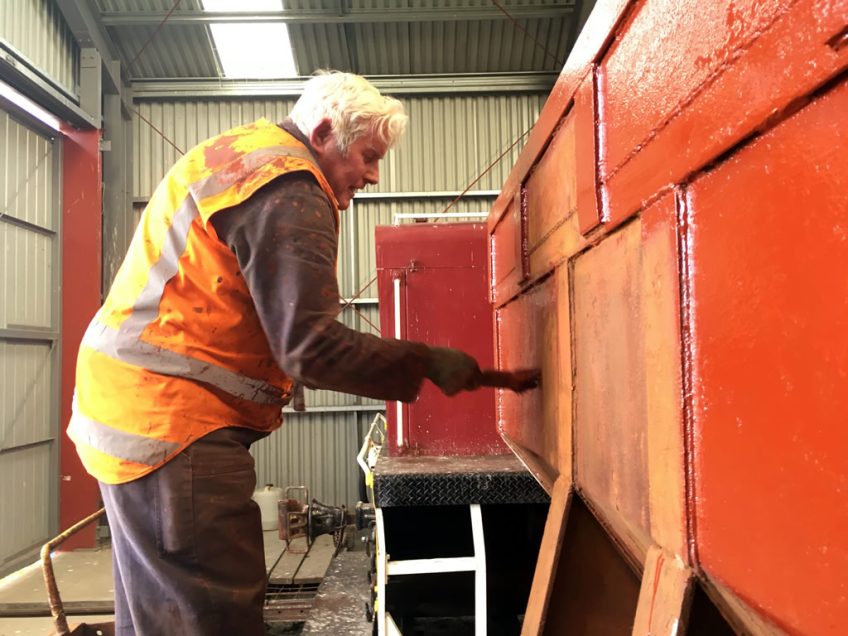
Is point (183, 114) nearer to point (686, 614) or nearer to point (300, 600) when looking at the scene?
point (300, 600)

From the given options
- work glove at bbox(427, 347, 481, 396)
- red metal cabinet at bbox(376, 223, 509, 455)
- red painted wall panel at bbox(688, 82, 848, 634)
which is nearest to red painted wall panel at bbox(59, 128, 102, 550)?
red metal cabinet at bbox(376, 223, 509, 455)

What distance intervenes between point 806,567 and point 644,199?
518 millimetres

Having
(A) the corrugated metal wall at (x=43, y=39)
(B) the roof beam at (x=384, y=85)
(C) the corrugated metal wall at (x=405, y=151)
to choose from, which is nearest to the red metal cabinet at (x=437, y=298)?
(C) the corrugated metal wall at (x=405, y=151)

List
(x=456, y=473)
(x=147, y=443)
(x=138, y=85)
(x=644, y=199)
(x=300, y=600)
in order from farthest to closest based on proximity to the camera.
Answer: (x=138, y=85) → (x=300, y=600) → (x=456, y=473) → (x=147, y=443) → (x=644, y=199)

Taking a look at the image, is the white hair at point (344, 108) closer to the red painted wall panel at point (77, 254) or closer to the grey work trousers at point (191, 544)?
the grey work trousers at point (191, 544)

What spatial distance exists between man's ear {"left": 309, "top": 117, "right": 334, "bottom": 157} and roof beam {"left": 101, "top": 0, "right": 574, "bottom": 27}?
215 inches

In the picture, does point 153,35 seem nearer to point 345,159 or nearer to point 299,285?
point 345,159

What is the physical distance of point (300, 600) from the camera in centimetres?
412

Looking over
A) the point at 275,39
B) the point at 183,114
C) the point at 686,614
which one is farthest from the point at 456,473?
the point at 183,114

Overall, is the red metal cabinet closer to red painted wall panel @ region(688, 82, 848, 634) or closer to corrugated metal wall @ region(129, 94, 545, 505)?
red painted wall panel @ region(688, 82, 848, 634)

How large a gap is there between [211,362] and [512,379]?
783mm

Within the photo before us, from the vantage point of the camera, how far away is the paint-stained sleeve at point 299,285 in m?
1.33

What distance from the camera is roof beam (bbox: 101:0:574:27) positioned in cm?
634

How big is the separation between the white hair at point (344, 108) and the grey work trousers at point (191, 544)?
0.80 metres
